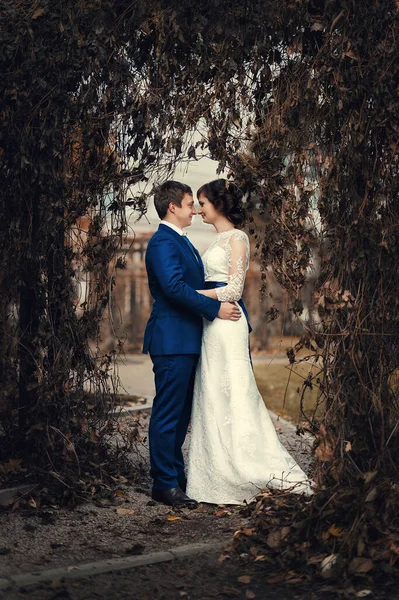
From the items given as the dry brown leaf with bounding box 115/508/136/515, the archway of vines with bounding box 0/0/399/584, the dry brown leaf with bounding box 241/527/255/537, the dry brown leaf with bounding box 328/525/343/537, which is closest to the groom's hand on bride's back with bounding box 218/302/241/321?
the archway of vines with bounding box 0/0/399/584

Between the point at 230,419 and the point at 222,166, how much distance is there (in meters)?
1.69

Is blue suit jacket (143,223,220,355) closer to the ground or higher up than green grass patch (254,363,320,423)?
higher up

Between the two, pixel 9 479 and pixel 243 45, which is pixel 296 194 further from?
pixel 9 479

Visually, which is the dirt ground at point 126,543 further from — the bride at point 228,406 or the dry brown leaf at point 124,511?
the bride at point 228,406

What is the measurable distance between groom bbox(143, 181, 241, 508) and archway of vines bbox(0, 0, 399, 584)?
0.96 feet

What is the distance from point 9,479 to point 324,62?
3495 mm

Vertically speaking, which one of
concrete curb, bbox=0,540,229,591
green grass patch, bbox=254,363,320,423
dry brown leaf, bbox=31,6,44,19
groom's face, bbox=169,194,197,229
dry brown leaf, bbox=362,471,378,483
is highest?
dry brown leaf, bbox=31,6,44,19

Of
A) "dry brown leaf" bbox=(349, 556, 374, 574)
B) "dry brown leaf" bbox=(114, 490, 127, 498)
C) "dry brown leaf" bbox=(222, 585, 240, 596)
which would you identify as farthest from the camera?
"dry brown leaf" bbox=(114, 490, 127, 498)

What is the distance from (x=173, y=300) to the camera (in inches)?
241

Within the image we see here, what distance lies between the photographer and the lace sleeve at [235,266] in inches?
248

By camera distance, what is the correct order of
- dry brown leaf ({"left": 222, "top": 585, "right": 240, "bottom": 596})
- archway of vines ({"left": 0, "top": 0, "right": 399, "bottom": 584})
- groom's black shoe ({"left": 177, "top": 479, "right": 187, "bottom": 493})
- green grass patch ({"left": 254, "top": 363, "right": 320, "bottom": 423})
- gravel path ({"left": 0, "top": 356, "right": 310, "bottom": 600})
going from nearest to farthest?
dry brown leaf ({"left": 222, "top": 585, "right": 240, "bottom": 596}) → gravel path ({"left": 0, "top": 356, "right": 310, "bottom": 600}) → archway of vines ({"left": 0, "top": 0, "right": 399, "bottom": 584}) → groom's black shoe ({"left": 177, "top": 479, "right": 187, "bottom": 493}) → green grass patch ({"left": 254, "top": 363, "right": 320, "bottom": 423})

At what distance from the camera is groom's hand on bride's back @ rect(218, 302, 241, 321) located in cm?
630

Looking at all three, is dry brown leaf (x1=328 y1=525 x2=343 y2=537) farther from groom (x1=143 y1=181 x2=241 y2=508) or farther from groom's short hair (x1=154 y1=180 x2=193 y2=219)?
groom's short hair (x1=154 y1=180 x2=193 y2=219)

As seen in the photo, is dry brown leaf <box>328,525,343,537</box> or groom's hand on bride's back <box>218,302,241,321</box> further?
groom's hand on bride's back <box>218,302,241,321</box>
